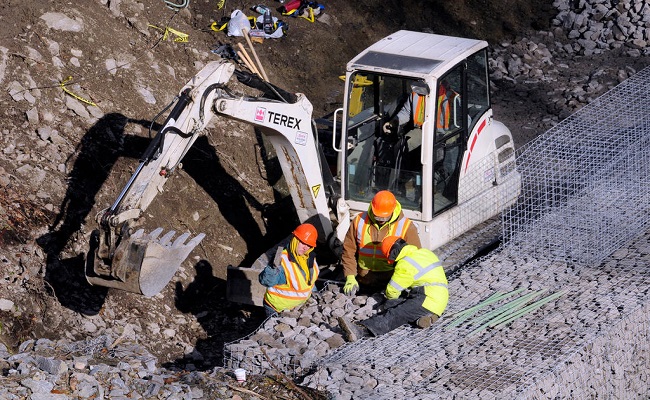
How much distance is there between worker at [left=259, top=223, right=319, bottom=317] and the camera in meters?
9.31

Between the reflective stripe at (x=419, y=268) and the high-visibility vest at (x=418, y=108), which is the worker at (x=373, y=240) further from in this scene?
the high-visibility vest at (x=418, y=108)

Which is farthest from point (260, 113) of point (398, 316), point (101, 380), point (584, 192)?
point (584, 192)

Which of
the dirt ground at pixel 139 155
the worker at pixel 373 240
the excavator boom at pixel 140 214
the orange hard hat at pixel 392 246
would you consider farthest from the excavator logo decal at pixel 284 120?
the dirt ground at pixel 139 155

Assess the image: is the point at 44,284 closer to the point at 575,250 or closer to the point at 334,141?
the point at 334,141

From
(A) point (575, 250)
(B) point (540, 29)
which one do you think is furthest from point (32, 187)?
(B) point (540, 29)

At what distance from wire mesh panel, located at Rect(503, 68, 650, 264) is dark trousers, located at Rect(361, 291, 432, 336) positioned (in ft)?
6.69

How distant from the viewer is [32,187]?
11070 millimetres

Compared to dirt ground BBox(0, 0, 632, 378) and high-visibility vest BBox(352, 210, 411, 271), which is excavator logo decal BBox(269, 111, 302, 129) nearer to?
high-visibility vest BBox(352, 210, 411, 271)

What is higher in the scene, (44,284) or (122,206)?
(122,206)

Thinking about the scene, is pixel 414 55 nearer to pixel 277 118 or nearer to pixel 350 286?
pixel 277 118

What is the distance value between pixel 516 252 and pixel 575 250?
0.63m

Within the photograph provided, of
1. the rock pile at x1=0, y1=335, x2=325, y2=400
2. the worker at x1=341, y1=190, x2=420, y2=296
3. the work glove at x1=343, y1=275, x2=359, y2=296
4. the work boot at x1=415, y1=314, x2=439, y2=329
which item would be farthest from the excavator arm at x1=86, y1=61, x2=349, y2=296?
the work boot at x1=415, y1=314, x2=439, y2=329

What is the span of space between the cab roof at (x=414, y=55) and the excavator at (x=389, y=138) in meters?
0.01

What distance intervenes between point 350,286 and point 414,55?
248cm
